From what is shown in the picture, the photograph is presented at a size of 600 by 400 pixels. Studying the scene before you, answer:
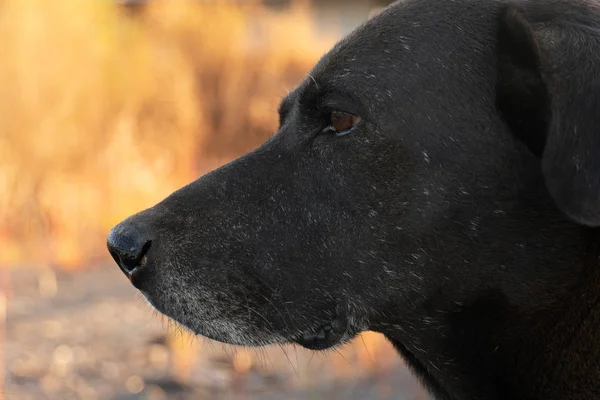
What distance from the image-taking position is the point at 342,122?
8.16 feet

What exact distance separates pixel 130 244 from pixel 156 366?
2.70 metres

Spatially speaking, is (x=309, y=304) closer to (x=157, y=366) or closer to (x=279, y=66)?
(x=157, y=366)

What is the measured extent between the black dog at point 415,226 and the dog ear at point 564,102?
0.01 m

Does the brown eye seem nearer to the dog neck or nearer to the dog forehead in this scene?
the dog forehead

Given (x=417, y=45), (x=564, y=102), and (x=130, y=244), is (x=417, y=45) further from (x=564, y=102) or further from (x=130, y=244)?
(x=130, y=244)

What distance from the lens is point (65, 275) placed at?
6711 millimetres

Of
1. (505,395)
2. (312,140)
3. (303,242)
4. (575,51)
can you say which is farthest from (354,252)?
(575,51)

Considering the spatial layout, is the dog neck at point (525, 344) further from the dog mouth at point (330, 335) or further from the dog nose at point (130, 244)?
the dog nose at point (130, 244)

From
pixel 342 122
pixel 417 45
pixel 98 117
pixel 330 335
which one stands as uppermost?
pixel 417 45

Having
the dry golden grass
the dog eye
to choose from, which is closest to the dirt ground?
the dry golden grass

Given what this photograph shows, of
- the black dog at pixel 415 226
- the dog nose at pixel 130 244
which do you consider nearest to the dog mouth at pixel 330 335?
the black dog at pixel 415 226

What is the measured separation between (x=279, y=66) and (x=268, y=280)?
30.1 ft

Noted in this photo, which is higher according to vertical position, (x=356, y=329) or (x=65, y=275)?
(x=356, y=329)

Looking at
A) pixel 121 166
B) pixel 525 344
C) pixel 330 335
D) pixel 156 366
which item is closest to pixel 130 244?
pixel 330 335
